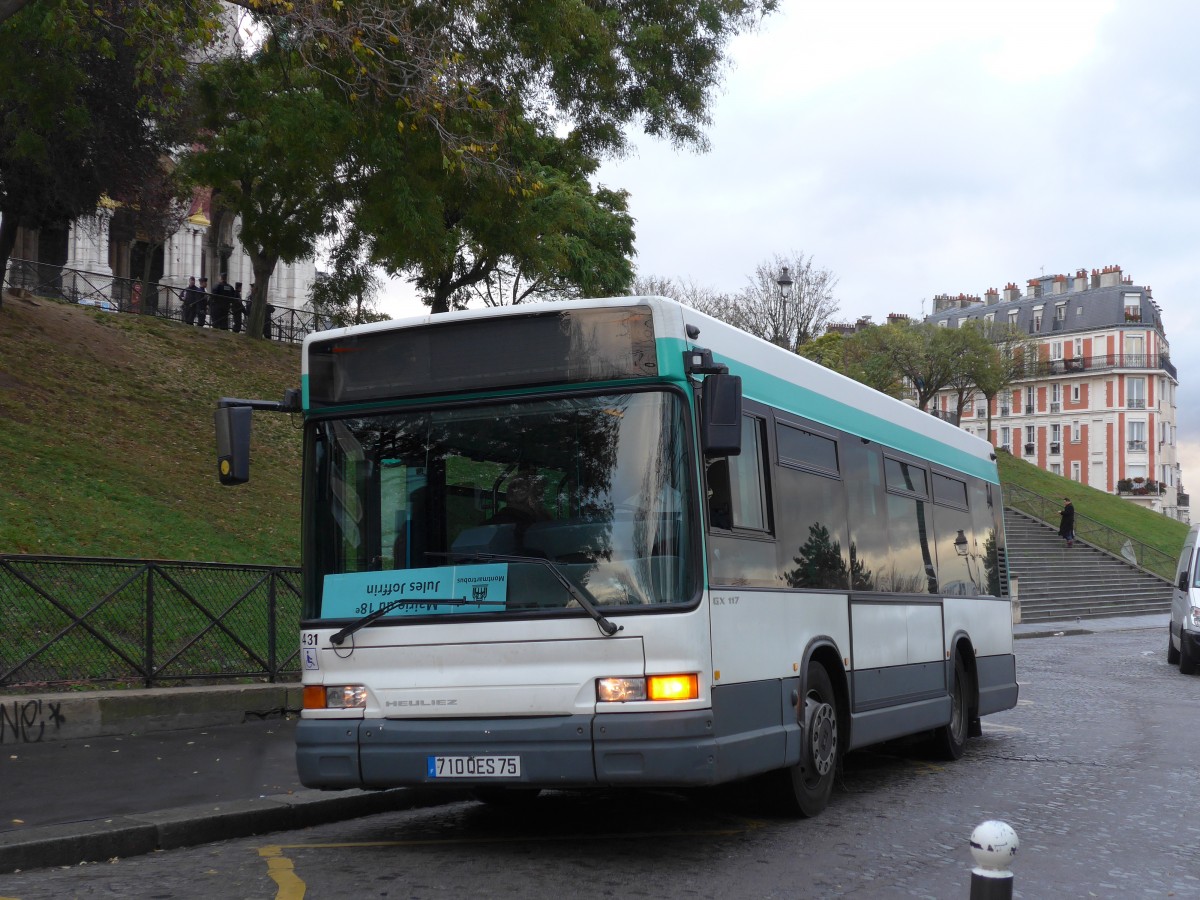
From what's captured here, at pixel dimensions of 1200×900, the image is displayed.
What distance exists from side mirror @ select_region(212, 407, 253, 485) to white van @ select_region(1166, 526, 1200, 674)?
652 inches

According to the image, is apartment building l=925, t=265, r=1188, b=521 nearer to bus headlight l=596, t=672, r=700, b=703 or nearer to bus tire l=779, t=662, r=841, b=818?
bus tire l=779, t=662, r=841, b=818

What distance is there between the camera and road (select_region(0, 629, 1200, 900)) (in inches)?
242

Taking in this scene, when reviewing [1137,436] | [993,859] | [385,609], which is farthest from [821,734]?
[1137,436]

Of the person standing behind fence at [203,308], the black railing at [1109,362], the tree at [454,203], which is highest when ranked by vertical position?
the black railing at [1109,362]

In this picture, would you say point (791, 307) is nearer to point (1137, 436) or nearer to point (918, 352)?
Result: point (918, 352)

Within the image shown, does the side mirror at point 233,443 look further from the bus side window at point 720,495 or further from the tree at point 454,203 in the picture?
the tree at point 454,203

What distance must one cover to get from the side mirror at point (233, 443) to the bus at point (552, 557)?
0.02 metres

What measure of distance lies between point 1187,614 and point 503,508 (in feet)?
53.5

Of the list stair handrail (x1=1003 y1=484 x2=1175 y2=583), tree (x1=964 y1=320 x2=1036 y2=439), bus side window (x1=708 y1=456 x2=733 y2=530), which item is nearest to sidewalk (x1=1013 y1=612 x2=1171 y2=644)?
stair handrail (x1=1003 y1=484 x2=1175 y2=583)

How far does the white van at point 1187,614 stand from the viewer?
19766mm

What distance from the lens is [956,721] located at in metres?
11.0

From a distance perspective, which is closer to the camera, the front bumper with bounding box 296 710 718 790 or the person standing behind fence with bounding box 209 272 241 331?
the front bumper with bounding box 296 710 718 790

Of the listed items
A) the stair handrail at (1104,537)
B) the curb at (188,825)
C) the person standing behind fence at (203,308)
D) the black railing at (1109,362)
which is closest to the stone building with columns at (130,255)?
the person standing behind fence at (203,308)

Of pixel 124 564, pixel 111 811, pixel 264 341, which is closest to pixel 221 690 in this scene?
pixel 124 564
